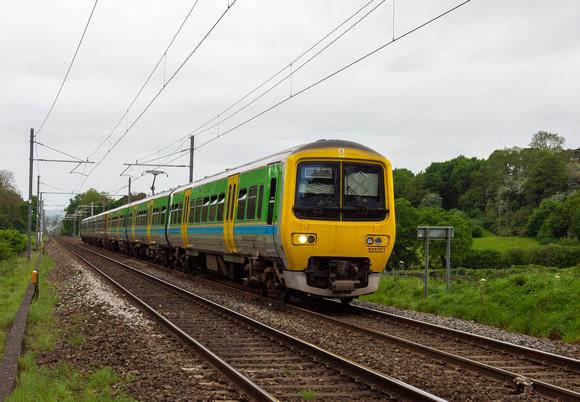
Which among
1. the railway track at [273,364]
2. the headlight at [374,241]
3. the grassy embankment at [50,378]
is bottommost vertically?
the grassy embankment at [50,378]

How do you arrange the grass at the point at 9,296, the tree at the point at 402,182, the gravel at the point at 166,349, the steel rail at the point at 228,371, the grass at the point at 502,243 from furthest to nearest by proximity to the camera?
the tree at the point at 402,182 → the grass at the point at 502,243 → the grass at the point at 9,296 → the gravel at the point at 166,349 → the steel rail at the point at 228,371

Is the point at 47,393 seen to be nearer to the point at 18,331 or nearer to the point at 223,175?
the point at 18,331

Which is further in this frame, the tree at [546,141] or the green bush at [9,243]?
the tree at [546,141]

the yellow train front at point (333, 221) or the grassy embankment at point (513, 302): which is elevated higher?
the yellow train front at point (333, 221)

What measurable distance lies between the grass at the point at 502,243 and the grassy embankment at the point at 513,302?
8229cm

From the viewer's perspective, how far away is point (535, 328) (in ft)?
32.2

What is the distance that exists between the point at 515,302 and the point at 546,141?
11146 centimetres

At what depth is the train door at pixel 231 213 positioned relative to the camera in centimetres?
1455

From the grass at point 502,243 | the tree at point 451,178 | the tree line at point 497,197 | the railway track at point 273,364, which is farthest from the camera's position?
the tree at point 451,178

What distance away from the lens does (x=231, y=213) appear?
14758mm

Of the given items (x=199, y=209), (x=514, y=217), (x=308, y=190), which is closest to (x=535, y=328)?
(x=308, y=190)

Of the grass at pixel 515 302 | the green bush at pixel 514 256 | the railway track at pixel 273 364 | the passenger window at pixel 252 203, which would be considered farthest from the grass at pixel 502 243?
the railway track at pixel 273 364

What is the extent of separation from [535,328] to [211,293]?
25.8ft

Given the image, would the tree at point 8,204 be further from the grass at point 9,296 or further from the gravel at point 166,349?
the gravel at point 166,349
